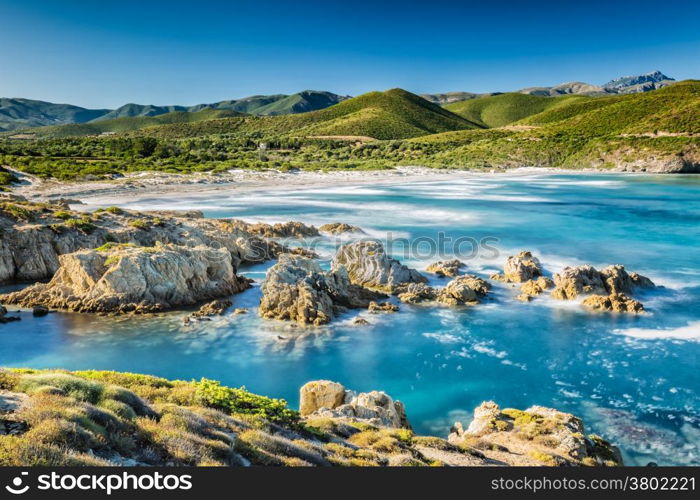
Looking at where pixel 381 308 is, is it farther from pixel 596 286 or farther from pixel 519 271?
pixel 596 286

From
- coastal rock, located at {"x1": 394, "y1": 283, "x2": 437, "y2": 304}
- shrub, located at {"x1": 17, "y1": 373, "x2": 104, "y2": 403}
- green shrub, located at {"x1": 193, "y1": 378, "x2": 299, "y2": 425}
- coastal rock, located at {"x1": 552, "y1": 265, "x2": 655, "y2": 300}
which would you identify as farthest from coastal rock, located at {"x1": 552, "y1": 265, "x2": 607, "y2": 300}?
shrub, located at {"x1": 17, "y1": 373, "x2": 104, "y2": 403}

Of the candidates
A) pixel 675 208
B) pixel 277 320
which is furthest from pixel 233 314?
pixel 675 208

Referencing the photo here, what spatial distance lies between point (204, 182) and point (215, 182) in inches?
59.6

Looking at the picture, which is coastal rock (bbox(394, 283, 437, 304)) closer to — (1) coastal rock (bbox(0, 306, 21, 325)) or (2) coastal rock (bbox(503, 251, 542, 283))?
(2) coastal rock (bbox(503, 251, 542, 283))

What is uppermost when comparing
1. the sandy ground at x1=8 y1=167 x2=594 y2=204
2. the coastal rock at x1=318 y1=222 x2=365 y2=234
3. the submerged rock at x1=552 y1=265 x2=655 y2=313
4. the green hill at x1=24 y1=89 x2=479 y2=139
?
the green hill at x1=24 y1=89 x2=479 y2=139

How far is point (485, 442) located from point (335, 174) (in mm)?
70903

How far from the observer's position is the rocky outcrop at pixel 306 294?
17969 millimetres

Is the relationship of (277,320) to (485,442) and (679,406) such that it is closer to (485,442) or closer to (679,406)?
(485,442)

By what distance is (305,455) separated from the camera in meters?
7.18

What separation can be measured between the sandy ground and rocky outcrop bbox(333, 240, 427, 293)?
30.7 metres

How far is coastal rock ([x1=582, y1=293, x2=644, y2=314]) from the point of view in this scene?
62.7 ft

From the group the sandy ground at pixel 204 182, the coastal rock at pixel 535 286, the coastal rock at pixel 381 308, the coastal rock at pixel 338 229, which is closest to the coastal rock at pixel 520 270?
the coastal rock at pixel 535 286

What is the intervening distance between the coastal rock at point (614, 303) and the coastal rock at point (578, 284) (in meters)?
0.70

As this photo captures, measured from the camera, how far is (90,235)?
2453 centimetres
